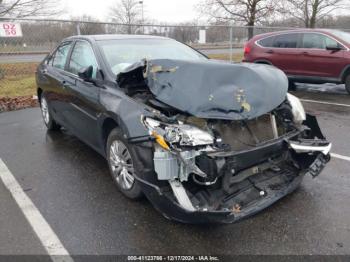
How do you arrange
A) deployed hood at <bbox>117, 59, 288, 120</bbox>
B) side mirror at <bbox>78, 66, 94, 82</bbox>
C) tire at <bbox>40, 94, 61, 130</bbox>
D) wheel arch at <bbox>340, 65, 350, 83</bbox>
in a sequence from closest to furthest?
deployed hood at <bbox>117, 59, 288, 120</bbox>, side mirror at <bbox>78, 66, 94, 82</bbox>, tire at <bbox>40, 94, 61, 130</bbox>, wheel arch at <bbox>340, 65, 350, 83</bbox>

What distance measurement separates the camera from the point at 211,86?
3154 millimetres

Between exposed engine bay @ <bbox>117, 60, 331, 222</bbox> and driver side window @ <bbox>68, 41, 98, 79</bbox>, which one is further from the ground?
driver side window @ <bbox>68, 41, 98, 79</bbox>

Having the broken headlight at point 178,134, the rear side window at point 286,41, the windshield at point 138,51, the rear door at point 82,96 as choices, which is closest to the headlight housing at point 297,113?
the broken headlight at point 178,134

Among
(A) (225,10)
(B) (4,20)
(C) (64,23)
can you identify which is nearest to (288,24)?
(A) (225,10)

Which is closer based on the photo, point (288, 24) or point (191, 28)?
point (191, 28)

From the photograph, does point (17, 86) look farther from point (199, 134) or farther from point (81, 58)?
point (199, 134)

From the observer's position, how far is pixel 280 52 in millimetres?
9383

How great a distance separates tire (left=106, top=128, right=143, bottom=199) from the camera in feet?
10.7

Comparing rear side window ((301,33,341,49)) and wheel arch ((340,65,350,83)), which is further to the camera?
rear side window ((301,33,341,49))

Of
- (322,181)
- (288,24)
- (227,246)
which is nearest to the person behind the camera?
(227,246)

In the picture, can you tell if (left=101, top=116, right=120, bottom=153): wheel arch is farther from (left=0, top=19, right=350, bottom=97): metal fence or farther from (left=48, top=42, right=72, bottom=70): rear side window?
(left=0, top=19, right=350, bottom=97): metal fence

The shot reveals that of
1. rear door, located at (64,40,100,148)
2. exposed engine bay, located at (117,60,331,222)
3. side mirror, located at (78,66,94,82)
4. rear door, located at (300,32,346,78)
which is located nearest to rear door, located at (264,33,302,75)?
rear door, located at (300,32,346,78)

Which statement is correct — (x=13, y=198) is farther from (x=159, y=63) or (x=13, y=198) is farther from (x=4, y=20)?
(x=4, y=20)

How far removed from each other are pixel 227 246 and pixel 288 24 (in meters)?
23.1
